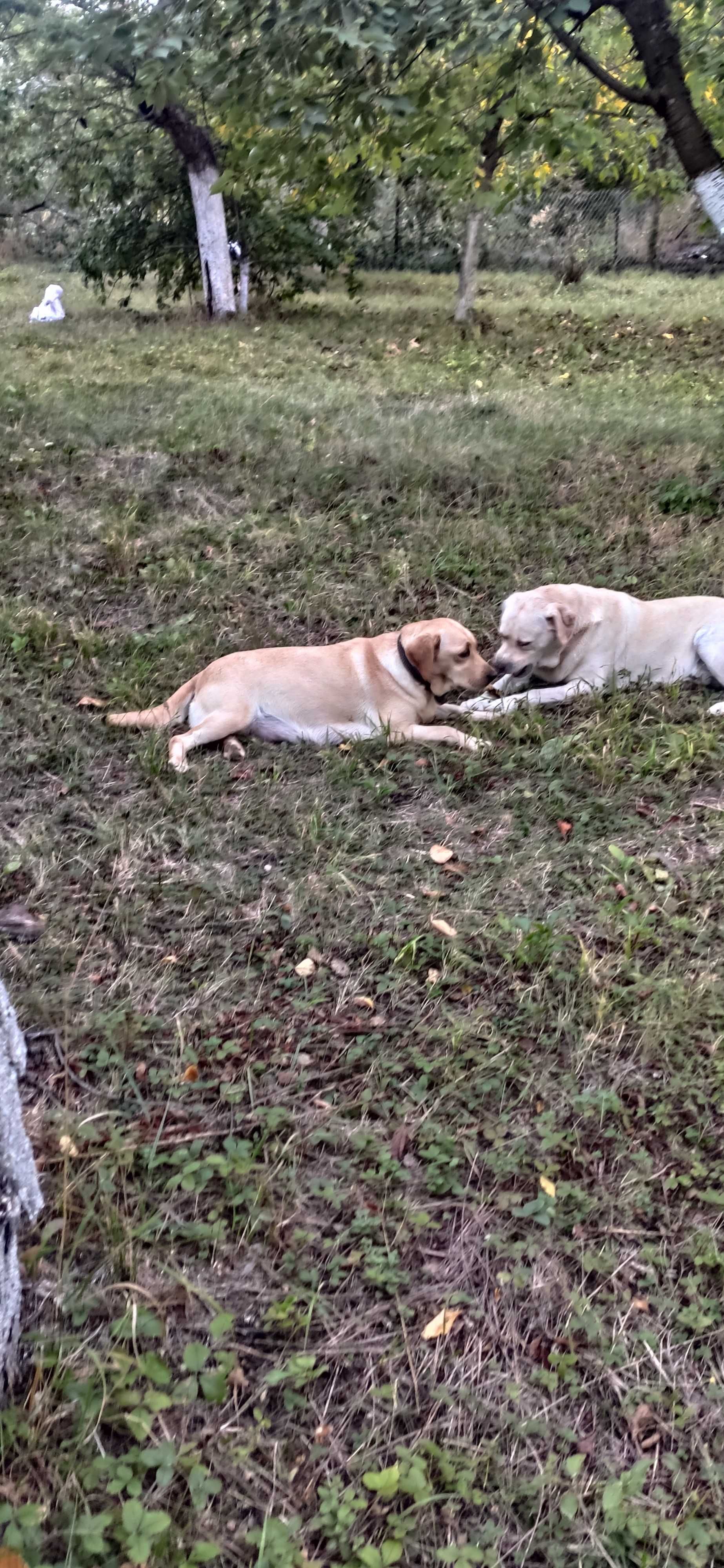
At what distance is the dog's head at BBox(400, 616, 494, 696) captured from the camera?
4.77m

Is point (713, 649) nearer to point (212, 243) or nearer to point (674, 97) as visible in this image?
point (674, 97)

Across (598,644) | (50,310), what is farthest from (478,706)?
(50,310)

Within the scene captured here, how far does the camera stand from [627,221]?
21.3 metres

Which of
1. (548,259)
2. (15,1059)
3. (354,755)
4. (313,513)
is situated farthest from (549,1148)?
(548,259)

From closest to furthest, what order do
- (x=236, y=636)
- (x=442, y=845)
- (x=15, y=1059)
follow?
(x=15, y=1059), (x=442, y=845), (x=236, y=636)

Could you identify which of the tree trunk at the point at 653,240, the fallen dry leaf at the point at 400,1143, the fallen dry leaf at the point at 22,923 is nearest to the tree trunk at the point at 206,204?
the tree trunk at the point at 653,240

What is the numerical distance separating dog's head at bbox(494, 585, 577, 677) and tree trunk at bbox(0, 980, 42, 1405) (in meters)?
3.28

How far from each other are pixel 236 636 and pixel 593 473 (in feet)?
10.9

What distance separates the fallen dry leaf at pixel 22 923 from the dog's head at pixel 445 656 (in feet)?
7.22

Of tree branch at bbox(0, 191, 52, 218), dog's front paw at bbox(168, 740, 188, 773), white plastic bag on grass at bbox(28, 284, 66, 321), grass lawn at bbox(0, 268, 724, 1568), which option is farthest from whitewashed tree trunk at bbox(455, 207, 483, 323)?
dog's front paw at bbox(168, 740, 188, 773)

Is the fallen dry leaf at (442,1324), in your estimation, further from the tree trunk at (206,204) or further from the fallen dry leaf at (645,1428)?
the tree trunk at (206,204)

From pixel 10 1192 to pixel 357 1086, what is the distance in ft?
3.56

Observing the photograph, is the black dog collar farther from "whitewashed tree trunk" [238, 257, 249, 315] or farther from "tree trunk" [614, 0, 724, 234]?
"whitewashed tree trunk" [238, 257, 249, 315]

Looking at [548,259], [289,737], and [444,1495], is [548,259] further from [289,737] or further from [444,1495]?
[444,1495]
